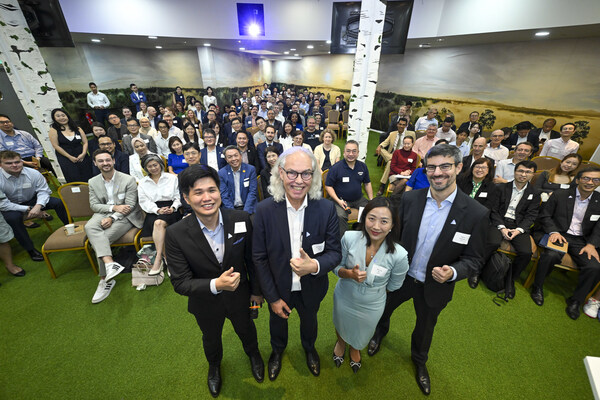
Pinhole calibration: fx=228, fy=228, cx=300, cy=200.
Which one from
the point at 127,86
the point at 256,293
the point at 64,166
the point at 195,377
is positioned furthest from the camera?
the point at 127,86

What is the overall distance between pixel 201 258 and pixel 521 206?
13.2ft

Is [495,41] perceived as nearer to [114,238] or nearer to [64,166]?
[114,238]

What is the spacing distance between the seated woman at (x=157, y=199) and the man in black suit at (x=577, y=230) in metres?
5.04

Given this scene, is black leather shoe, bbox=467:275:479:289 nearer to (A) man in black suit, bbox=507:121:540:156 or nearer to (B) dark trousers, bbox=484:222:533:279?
(B) dark trousers, bbox=484:222:533:279

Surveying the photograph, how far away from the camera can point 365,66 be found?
4230 mm

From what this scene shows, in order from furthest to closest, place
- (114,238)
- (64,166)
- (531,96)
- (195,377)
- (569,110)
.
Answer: (531,96)
(569,110)
(64,166)
(114,238)
(195,377)

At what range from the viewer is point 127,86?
443 inches

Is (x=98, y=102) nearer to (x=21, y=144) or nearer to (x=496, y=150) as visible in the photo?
(x=21, y=144)

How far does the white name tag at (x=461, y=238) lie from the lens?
1641 mm

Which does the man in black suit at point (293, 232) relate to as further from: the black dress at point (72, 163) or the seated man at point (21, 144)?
the seated man at point (21, 144)

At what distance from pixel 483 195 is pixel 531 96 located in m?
6.95

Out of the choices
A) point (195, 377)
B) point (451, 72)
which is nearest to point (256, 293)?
point (195, 377)

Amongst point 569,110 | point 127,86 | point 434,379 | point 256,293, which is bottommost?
point 434,379

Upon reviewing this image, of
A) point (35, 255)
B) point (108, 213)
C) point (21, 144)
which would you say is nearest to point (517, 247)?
point (108, 213)
